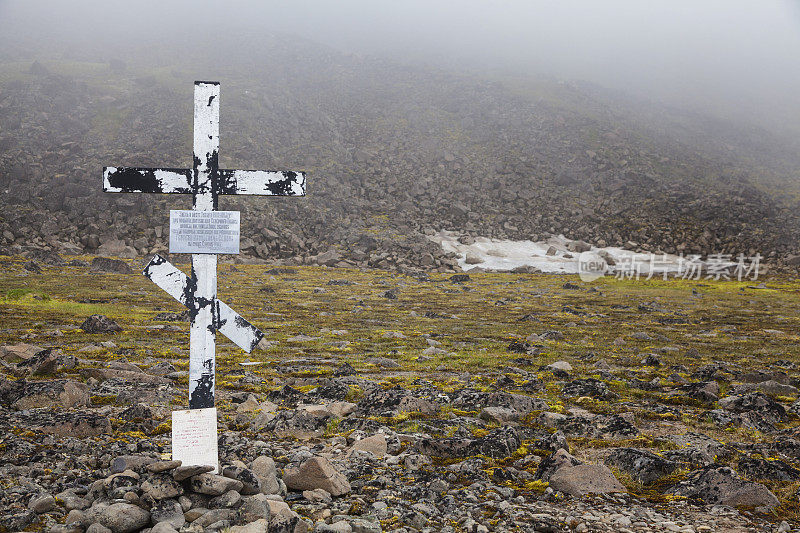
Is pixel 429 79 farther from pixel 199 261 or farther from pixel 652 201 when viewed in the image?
pixel 199 261

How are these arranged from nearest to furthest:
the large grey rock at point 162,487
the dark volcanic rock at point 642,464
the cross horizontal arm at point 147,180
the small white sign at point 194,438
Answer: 1. the large grey rock at point 162,487
2. the small white sign at point 194,438
3. the cross horizontal arm at point 147,180
4. the dark volcanic rock at point 642,464

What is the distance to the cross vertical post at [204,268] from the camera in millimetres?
7492

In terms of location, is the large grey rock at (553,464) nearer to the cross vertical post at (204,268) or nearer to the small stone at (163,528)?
the cross vertical post at (204,268)

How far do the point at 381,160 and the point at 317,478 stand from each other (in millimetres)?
78069

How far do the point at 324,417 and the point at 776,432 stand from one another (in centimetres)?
857

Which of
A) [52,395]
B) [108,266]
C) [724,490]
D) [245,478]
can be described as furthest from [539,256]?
[245,478]

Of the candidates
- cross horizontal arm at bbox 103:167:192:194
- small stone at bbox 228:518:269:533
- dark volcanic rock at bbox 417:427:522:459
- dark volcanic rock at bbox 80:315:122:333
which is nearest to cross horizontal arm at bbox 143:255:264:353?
cross horizontal arm at bbox 103:167:192:194

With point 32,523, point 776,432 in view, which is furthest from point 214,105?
point 776,432

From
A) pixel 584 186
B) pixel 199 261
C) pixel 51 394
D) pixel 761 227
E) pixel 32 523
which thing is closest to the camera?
pixel 32 523

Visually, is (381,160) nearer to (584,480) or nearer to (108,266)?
(108,266)

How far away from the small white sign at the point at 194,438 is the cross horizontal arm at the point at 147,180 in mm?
3053

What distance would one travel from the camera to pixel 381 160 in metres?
83.1

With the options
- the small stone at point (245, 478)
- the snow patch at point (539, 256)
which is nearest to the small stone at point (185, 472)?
the small stone at point (245, 478)

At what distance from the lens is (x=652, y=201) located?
76.8 metres
